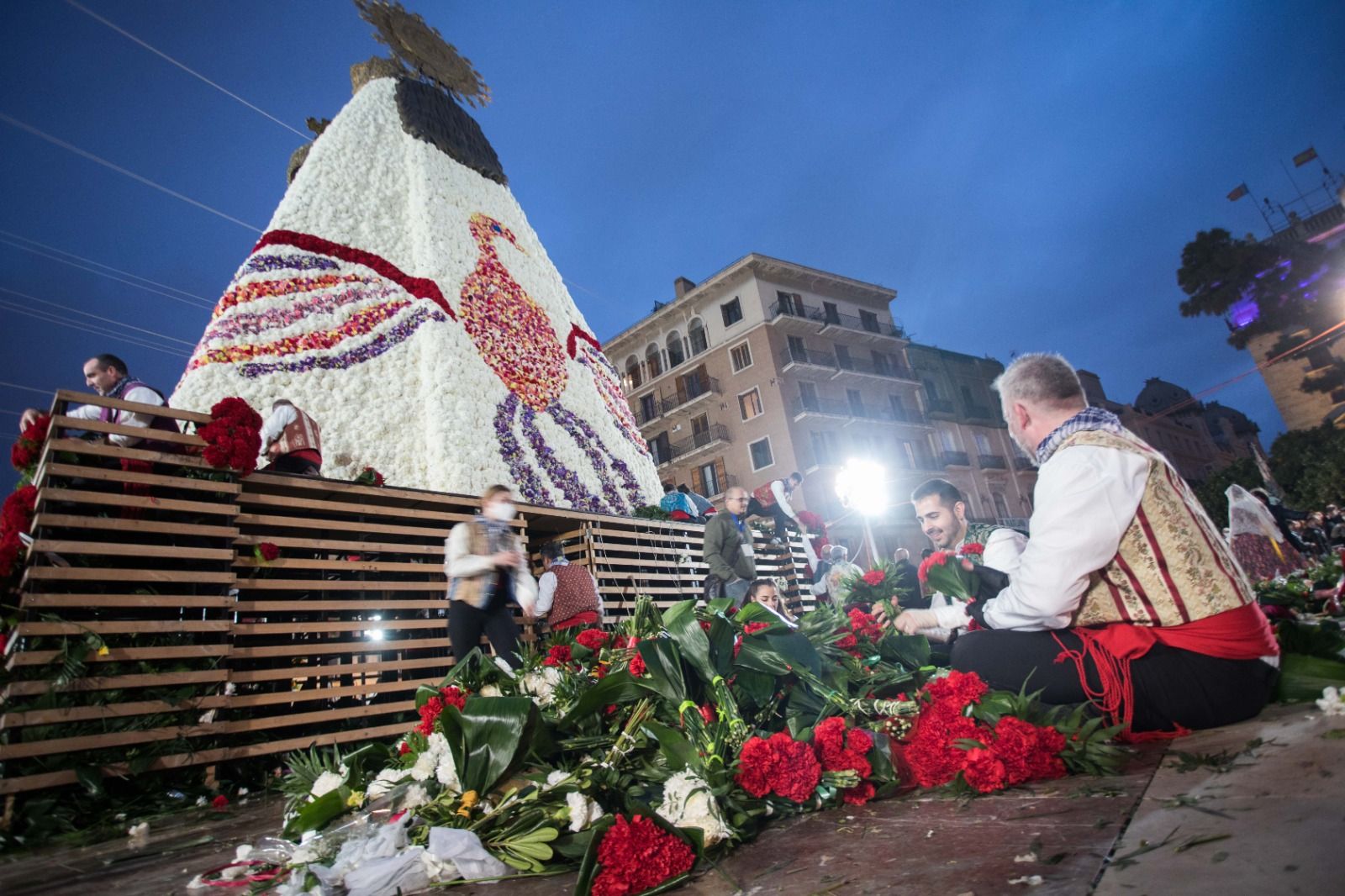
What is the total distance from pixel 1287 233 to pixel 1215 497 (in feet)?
37.1

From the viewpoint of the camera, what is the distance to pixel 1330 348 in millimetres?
27828

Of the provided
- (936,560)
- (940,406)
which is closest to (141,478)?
(936,560)

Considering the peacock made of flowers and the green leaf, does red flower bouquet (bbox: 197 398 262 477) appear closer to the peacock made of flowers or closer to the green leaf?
the peacock made of flowers

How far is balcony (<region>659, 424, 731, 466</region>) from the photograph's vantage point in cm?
2886

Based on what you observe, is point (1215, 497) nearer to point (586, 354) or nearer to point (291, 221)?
point (586, 354)

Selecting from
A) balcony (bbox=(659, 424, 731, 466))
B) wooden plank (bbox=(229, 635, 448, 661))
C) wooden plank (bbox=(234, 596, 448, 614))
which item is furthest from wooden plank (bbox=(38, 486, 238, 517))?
balcony (bbox=(659, 424, 731, 466))

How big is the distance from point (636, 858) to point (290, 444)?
19.6 feet

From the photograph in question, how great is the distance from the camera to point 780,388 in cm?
2775

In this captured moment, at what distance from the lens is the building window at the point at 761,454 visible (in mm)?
27344

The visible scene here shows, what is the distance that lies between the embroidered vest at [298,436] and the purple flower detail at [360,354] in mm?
1856

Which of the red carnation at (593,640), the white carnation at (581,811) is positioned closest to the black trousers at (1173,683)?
the white carnation at (581,811)

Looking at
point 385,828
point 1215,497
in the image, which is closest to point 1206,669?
point 385,828

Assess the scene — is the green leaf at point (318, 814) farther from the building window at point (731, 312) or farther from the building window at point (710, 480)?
the building window at point (731, 312)

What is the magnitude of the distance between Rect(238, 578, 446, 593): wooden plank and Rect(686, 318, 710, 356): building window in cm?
2600
